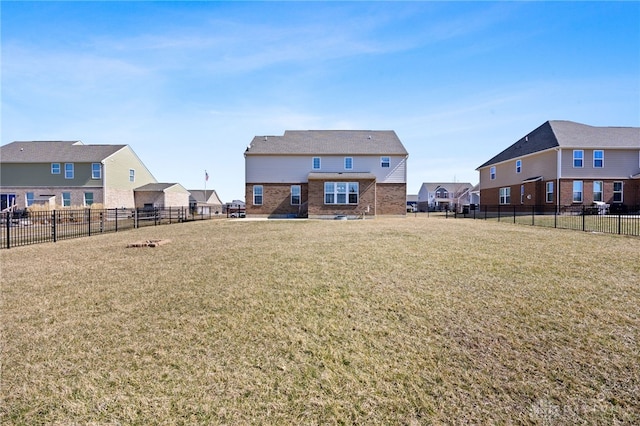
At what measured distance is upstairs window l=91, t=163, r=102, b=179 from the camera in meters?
31.8

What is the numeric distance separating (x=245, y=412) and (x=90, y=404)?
1520mm

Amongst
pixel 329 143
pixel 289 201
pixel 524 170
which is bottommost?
pixel 289 201

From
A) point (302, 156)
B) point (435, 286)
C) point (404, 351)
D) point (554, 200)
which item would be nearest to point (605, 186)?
point (554, 200)

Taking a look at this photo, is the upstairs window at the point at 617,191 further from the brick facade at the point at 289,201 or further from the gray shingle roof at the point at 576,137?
the brick facade at the point at 289,201

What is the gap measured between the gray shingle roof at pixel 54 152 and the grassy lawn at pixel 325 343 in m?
30.9

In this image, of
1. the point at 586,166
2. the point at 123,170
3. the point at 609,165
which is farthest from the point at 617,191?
Answer: the point at 123,170

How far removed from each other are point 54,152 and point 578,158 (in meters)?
49.1

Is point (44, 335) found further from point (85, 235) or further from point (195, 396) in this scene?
point (85, 235)

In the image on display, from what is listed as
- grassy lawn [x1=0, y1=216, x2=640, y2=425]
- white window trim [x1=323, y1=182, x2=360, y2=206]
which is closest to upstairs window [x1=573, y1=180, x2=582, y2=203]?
white window trim [x1=323, y1=182, x2=360, y2=206]

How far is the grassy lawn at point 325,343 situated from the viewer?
10.0 ft

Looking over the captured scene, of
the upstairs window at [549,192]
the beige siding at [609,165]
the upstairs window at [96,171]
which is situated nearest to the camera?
the beige siding at [609,165]

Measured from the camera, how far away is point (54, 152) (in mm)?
33094

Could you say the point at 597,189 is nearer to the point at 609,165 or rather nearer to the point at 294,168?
the point at 609,165

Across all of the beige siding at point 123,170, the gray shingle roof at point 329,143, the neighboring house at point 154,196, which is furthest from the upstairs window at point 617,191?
the beige siding at point 123,170
